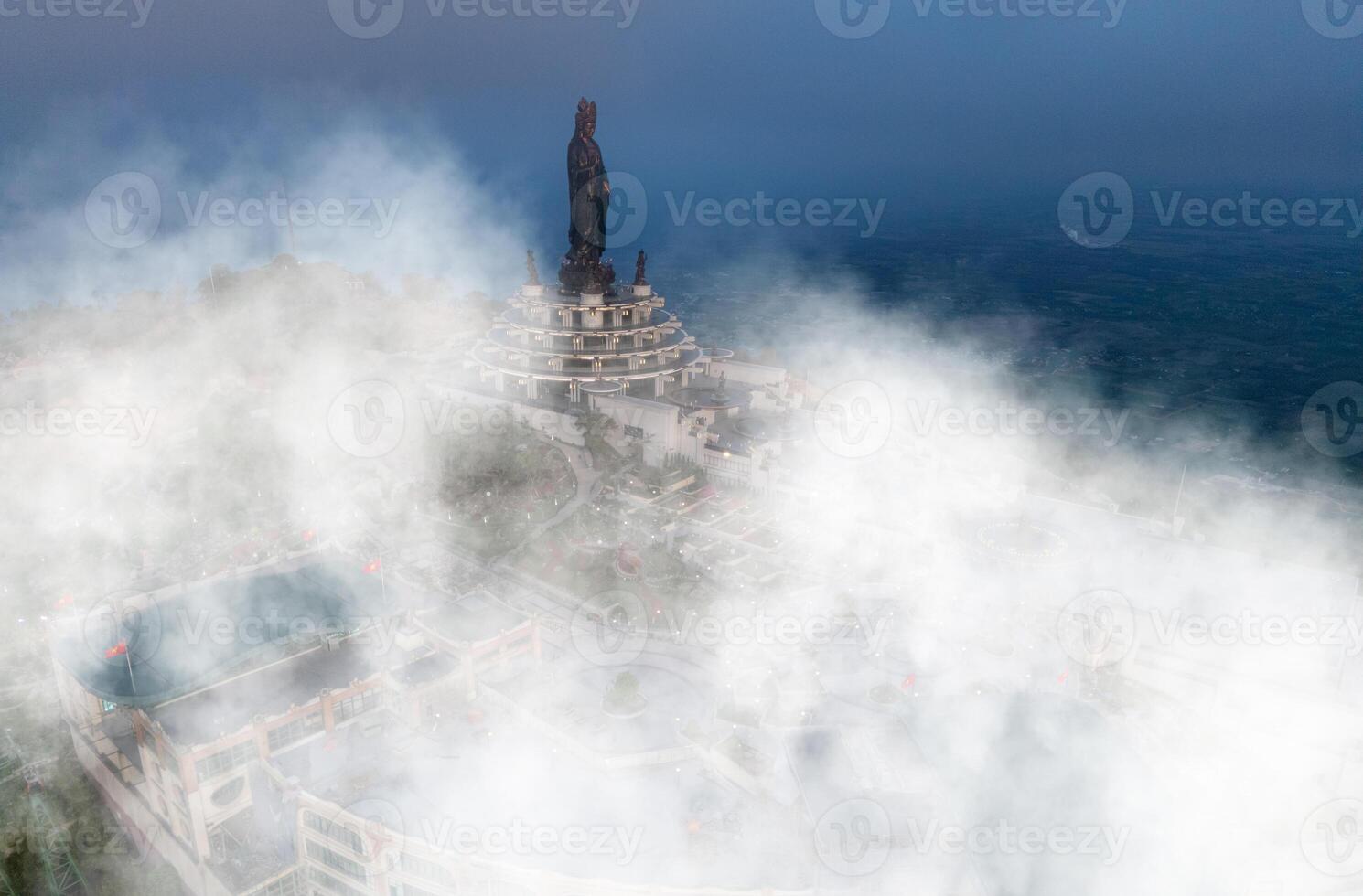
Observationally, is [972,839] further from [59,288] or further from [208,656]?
[59,288]

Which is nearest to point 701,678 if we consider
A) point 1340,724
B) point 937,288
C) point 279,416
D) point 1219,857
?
point 1219,857

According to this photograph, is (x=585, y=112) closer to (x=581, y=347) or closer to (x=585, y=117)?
(x=585, y=117)

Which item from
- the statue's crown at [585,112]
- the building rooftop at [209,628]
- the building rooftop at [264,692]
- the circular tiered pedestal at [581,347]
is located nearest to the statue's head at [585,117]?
the statue's crown at [585,112]

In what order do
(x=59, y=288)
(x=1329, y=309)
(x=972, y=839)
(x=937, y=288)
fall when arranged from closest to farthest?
1. (x=972, y=839)
2. (x=59, y=288)
3. (x=1329, y=309)
4. (x=937, y=288)

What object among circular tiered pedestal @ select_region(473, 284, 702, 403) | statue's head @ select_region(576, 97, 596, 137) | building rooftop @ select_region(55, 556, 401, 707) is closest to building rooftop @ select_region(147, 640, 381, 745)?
building rooftop @ select_region(55, 556, 401, 707)

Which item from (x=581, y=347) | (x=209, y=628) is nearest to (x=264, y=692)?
(x=209, y=628)

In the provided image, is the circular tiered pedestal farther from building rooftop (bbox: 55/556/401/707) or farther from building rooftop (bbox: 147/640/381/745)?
building rooftop (bbox: 147/640/381/745)

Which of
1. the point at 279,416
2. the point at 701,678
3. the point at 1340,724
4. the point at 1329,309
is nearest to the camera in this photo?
the point at 1340,724
